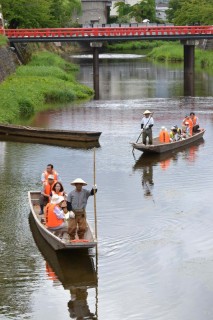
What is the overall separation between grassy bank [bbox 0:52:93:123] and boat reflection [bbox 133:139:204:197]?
11.3 metres

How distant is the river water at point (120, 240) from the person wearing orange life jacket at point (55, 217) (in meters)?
0.74

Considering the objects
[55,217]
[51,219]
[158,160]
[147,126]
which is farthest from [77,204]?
[147,126]

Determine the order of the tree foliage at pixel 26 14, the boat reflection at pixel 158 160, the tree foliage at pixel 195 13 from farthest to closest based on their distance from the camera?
the tree foliage at pixel 195 13 < the tree foliage at pixel 26 14 < the boat reflection at pixel 158 160

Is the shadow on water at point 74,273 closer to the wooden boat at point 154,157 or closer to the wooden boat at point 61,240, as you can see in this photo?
the wooden boat at point 61,240

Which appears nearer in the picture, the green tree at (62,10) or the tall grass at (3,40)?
the tall grass at (3,40)

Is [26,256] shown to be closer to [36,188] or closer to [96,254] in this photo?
[96,254]

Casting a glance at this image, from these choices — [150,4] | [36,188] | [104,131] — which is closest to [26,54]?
[104,131]

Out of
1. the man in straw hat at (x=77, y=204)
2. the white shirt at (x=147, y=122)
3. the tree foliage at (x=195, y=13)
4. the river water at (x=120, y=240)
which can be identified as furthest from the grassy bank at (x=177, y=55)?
the man in straw hat at (x=77, y=204)

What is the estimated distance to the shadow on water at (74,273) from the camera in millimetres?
17406

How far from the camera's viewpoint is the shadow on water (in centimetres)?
1741

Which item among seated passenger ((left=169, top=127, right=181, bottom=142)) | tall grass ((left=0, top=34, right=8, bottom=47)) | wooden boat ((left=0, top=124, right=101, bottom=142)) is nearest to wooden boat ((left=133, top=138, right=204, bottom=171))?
seated passenger ((left=169, top=127, right=181, bottom=142))

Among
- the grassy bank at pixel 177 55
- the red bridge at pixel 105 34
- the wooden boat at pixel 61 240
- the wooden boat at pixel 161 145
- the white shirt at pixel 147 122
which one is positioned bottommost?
the wooden boat at pixel 61 240

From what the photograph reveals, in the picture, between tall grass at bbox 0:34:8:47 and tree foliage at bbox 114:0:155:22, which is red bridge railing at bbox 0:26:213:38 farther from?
tree foliage at bbox 114:0:155:22

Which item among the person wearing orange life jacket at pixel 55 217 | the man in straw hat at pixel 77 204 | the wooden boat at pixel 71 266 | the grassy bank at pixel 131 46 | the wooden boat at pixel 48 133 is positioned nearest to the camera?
the wooden boat at pixel 71 266
